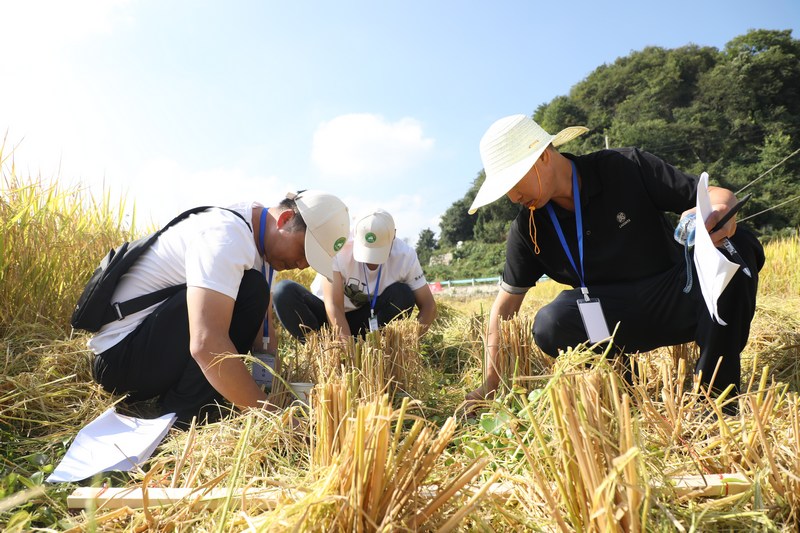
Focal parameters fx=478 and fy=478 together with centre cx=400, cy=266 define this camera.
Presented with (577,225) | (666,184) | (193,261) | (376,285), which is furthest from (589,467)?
(376,285)

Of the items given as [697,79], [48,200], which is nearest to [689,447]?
[48,200]

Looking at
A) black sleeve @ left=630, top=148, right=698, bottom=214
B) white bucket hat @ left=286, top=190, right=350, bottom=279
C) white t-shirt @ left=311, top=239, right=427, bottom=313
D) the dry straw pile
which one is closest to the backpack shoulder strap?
white bucket hat @ left=286, top=190, right=350, bottom=279

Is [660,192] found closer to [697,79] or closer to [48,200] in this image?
[48,200]

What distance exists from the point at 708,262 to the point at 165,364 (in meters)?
2.25

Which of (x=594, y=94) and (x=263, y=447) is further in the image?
(x=594, y=94)

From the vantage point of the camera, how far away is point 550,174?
89.9 inches

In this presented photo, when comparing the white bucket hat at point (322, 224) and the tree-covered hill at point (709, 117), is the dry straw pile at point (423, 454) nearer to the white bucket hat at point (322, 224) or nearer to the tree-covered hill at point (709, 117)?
the white bucket hat at point (322, 224)

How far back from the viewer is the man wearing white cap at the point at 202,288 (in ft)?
6.02

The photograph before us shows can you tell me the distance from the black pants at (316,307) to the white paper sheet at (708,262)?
2.34m

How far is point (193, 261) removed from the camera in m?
1.86

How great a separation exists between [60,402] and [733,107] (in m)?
50.1

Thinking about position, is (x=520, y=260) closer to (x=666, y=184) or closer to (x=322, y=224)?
(x=666, y=184)

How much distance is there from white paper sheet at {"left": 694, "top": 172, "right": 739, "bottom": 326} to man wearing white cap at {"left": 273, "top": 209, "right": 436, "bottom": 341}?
2088mm

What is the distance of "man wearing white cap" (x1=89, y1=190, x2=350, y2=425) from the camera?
183 cm
